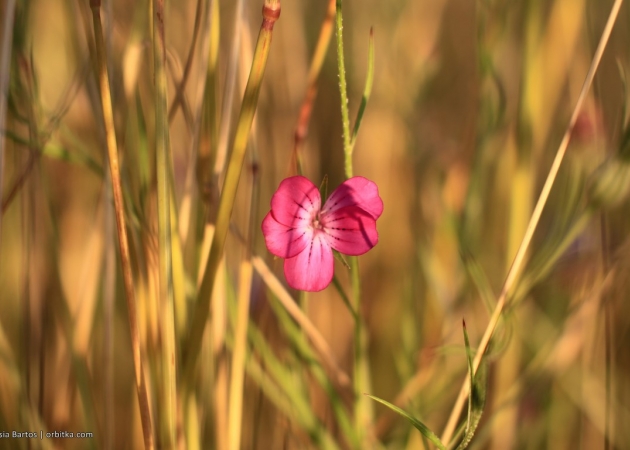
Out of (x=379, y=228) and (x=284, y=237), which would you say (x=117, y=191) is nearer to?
(x=284, y=237)

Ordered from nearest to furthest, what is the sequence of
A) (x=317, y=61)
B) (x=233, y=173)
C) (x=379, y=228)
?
(x=233, y=173) → (x=317, y=61) → (x=379, y=228)

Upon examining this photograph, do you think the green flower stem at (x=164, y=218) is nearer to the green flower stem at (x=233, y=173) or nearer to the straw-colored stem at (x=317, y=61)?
the green flower stem at (x=233, y=173)

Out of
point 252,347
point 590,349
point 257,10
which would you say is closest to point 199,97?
point 252,347

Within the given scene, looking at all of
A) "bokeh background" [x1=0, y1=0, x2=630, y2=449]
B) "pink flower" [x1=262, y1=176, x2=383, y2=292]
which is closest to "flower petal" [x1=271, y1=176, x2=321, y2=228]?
"pink flower" [x1=262, y1=176, x2=383, y2=292]

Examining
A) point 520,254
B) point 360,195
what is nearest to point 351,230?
point 360,195

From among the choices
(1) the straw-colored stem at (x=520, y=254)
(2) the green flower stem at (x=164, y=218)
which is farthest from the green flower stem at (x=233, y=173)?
(1) the straw-colored stem at (x=520, y=254)

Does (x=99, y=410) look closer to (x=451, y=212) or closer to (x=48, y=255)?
(x=48, y=255)
